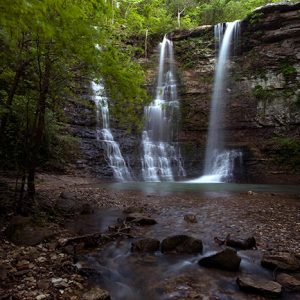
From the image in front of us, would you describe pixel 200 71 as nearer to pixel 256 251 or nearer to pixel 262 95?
pixel 262 95

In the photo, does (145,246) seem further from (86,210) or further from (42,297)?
(86,210)

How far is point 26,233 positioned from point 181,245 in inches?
105

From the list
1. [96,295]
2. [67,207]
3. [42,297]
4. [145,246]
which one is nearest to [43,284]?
[42,297]

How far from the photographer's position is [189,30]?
2653 cm

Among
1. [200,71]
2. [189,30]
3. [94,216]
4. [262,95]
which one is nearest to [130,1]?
[189,30]

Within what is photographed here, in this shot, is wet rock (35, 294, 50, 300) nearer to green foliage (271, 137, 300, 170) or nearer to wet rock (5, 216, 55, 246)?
wet rock (5, 216, 55, 246)

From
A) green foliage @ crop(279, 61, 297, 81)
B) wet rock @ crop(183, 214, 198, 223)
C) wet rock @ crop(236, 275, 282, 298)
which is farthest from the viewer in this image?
green foliage @ crop(279, 61, 297, 81)

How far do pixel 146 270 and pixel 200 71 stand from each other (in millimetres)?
Answer: 22300

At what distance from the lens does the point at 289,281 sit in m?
4.05

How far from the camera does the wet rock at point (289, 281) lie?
3.94 metres

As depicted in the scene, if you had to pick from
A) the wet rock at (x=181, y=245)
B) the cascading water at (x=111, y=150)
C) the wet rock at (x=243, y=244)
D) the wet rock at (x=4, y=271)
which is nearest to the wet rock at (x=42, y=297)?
the wet rock at (x=4, y=271)

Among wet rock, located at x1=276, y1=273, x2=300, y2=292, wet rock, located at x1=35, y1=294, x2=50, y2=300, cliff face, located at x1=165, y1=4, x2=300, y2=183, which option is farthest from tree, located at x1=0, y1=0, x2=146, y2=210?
cliff face, located at x1=165, y1=4, x2=300, y2=183

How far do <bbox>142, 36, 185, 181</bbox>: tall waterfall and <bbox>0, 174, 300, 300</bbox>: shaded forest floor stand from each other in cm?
891

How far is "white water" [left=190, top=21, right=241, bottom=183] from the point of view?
20906 mm
